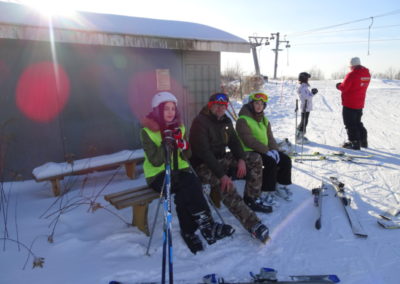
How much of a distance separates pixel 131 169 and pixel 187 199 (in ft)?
7.56

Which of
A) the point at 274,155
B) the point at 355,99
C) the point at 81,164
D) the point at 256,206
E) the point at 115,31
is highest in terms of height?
the point at 115,31

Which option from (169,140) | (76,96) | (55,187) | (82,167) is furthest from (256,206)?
(76,96)

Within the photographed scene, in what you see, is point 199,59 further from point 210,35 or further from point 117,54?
point 117,54

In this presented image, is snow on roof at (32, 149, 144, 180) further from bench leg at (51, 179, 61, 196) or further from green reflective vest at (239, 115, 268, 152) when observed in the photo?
green reflective vest at (239, 115, 268, 152)

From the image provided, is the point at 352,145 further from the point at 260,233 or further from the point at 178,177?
the point at 178,177

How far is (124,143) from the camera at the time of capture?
5629mm

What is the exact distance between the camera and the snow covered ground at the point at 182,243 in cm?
270

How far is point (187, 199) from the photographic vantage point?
3021 millimetres

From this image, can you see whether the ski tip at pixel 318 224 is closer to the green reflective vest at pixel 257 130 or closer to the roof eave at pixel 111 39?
the green reflective vest at pixel 257 130

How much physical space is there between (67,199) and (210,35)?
4.11 m

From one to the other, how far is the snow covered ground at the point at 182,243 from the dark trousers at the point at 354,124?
182cm

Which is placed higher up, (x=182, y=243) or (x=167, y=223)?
(x=167, y=223)

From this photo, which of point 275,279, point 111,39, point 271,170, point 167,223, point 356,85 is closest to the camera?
point 167,223

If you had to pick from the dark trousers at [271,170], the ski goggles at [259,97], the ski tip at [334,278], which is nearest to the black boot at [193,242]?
the ski tip at [334,278]
